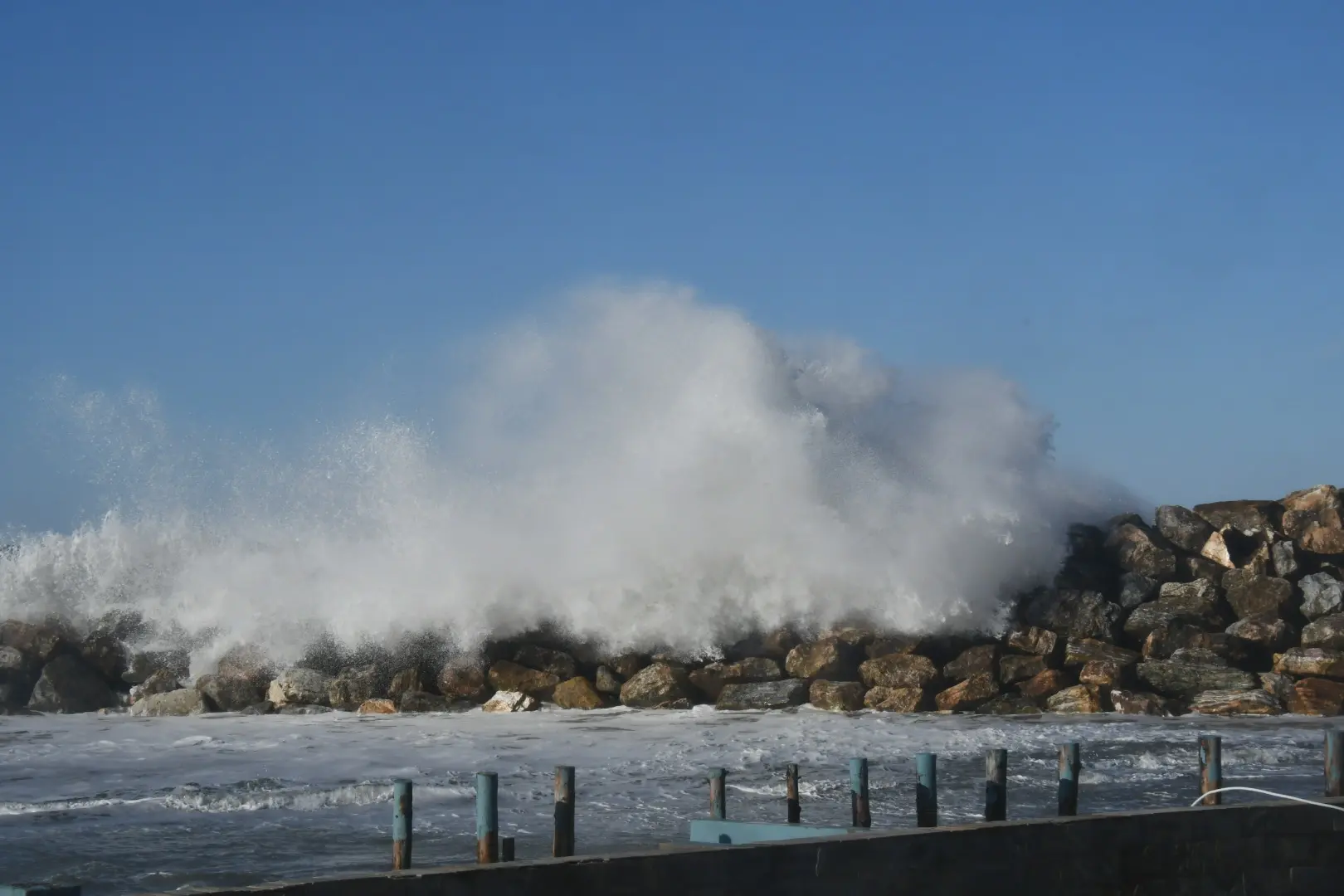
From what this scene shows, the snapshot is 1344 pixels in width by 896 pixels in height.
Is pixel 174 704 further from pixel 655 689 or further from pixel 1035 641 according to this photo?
pixel 1035 641

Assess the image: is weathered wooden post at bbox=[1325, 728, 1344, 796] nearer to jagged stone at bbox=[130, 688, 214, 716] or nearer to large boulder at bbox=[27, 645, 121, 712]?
jagged stone at bbox=[130, 688, 214, 716]

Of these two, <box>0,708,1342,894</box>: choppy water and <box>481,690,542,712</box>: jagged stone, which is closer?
<box>0,708,1342,894</box>: choppy water

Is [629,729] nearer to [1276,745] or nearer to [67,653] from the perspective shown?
[1276,745]

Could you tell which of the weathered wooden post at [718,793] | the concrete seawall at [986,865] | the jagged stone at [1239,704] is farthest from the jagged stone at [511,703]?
the concrete seawall at [986,865]

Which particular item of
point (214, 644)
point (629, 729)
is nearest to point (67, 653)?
point (214, 644)

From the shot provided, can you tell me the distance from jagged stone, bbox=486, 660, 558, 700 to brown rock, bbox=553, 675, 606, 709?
0.17m

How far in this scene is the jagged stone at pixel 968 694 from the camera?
1770 centimetres

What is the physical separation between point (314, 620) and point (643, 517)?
17.1ft

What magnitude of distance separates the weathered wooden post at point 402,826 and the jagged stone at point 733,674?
41.6ft

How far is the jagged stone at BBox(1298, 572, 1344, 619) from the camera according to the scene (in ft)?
63.0

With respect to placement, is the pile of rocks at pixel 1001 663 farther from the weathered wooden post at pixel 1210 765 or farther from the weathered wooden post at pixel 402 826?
the weathered wooden post at pixel 402 826

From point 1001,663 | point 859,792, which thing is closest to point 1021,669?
point 1001,663

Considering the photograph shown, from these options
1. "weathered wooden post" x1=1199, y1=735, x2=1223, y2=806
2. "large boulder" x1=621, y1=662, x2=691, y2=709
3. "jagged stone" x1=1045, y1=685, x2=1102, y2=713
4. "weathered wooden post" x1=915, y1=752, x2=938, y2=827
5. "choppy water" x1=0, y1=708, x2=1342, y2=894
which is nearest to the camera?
"weathered wooden post" x1=915, y1=752, x2=938, y2=827

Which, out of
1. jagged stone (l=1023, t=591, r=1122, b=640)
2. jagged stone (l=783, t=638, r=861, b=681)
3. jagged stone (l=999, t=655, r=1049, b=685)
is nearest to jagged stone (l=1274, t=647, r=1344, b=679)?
jagged stone (l=1023, t=591, r=1122, b=640)
